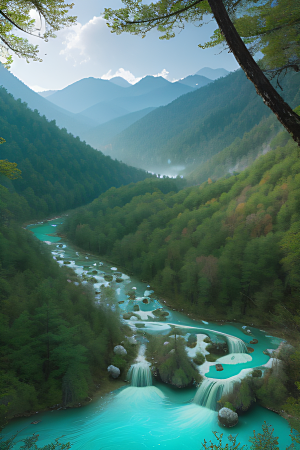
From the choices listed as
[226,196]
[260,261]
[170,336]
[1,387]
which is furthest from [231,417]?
[226,196]

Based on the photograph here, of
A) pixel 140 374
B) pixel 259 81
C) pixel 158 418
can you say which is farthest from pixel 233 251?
pixel 259 81

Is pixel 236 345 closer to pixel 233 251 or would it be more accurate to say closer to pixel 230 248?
pixel 233 251

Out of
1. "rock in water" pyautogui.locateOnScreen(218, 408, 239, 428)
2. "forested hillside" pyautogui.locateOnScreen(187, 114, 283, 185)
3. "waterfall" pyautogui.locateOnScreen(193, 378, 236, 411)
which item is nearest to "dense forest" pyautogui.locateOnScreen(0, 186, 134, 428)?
"waterfall" pyautogui.locateOnScreen(193, 378, 236, 411)

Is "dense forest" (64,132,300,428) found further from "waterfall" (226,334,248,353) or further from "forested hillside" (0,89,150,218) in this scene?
"forested hillside" (0,89,150,218)

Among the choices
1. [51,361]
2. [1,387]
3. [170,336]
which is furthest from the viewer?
[170,336]

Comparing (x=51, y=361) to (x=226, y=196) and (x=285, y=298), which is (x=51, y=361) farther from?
(x=226, y=196)

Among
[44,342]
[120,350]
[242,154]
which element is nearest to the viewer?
[44,342]
